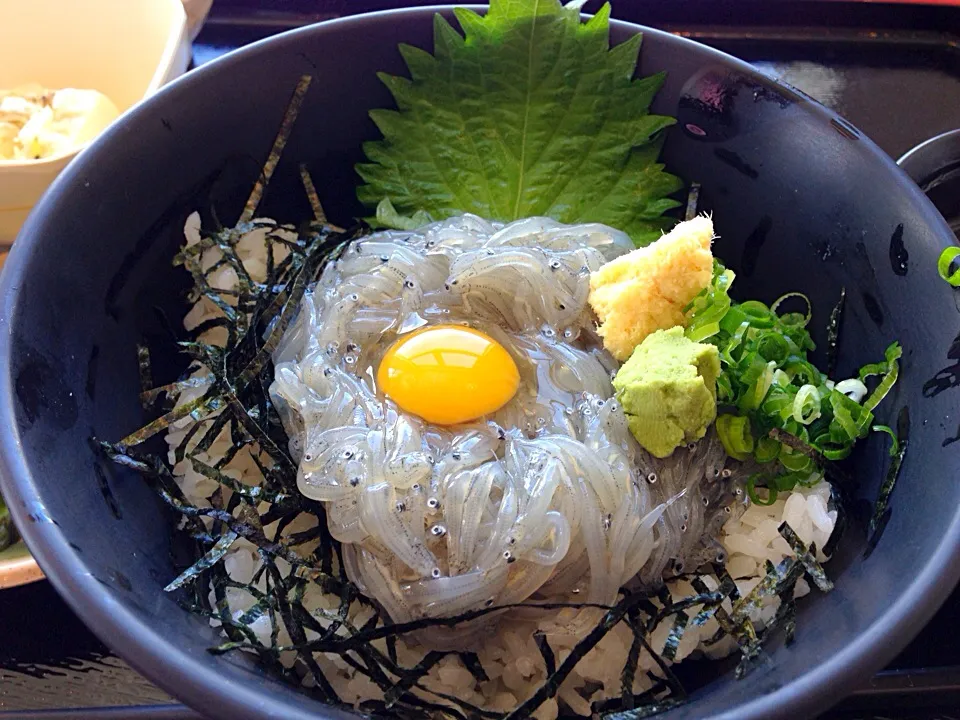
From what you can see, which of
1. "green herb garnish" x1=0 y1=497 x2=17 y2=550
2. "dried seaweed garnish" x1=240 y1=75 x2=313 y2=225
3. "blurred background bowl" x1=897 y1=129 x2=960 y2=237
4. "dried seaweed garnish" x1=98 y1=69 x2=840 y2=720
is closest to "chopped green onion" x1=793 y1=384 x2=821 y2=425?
"dried seaweed garnish" x1=98 y1=69 x2=840 y2=720

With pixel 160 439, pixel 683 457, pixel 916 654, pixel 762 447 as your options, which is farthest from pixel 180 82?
pixel 916 654

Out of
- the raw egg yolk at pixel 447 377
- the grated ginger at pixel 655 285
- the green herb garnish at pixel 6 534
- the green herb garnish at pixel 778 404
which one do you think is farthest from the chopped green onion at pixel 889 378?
the green herb garnish at pixel 6 534

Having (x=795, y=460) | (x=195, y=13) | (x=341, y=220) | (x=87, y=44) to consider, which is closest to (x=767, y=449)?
(x=795, y=460)

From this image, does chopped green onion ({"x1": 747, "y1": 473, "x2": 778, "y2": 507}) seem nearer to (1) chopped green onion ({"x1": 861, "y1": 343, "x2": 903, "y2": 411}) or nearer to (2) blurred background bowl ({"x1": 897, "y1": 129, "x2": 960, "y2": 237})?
(1) chopped green onion ({"x1": 861, "y1": 343, "x2": 903, "y2": 411})

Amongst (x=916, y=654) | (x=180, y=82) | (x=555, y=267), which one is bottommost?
(x=916, y=654)

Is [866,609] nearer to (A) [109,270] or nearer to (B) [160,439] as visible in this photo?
(B) [160,439]

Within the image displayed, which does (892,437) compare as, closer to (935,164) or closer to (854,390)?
(854,390)

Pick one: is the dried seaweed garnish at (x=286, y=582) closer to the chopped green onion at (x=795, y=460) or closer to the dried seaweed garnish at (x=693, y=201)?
the chopped green onion at (x=795, y=460)
